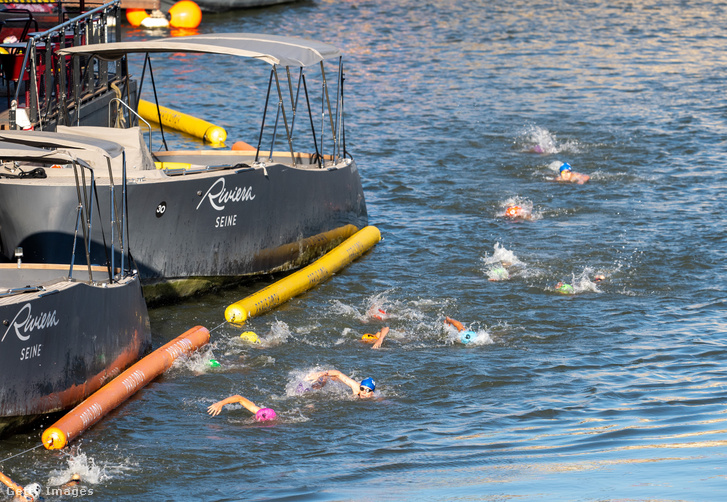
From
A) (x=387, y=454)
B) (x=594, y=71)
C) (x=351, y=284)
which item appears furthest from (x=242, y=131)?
(x=387, y=454)

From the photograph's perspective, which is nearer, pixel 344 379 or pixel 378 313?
pixel 344 379

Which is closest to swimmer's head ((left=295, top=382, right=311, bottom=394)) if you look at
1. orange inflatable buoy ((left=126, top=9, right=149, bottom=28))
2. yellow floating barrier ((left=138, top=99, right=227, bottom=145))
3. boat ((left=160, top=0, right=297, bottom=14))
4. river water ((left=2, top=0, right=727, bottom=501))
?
river water ((left=2, top=0, right=727, bottom=501))

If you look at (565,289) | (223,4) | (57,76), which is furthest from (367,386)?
(223,4)

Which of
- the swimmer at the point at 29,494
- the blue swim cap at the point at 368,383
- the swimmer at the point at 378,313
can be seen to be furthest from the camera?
the swimmer at the point at 378,313

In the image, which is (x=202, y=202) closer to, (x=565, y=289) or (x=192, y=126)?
(x=565, y=289)

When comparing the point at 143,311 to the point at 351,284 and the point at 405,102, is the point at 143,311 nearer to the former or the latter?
the point at 351,284

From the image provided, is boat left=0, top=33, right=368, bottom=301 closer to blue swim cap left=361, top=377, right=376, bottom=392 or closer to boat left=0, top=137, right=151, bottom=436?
boat left=0, top=137, right=151, bottom=436

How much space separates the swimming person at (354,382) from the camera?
11078 millimetres

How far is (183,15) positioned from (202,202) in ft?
107

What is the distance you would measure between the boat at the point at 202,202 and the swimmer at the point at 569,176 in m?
5.72

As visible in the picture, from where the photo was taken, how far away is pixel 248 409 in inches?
424

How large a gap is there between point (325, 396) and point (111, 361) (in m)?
2.33

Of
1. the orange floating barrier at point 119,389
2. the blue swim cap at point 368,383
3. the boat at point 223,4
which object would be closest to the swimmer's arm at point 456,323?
the blue swim cap at point 368,383

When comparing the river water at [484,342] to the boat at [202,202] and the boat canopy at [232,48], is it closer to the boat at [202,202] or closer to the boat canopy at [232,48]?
the boat at [202,202]
